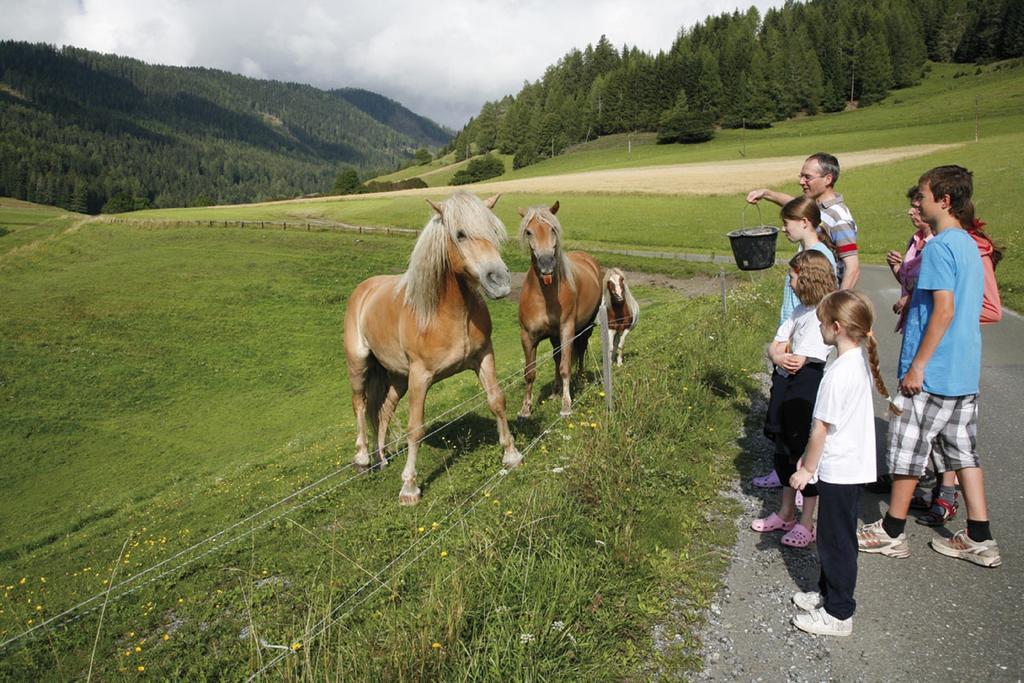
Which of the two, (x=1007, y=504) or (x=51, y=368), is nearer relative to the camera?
(x=1007, y=504)

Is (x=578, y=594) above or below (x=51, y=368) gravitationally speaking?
above

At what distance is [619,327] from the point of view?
38.0ft

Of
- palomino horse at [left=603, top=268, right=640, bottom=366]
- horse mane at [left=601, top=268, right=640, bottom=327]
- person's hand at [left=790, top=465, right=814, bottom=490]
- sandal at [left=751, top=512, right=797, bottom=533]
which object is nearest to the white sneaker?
person's hand at [left=790, top=465, right=814, bottom=490]

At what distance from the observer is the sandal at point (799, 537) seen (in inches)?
168

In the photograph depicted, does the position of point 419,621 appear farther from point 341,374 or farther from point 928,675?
point 341,374

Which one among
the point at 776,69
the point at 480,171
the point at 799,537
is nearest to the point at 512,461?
the point at 799,537

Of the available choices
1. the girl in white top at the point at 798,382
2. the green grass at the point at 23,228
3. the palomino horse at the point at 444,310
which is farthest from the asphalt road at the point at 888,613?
the green grass at the point at 23,228

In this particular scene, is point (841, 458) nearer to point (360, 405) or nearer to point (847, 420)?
point (847, 420)

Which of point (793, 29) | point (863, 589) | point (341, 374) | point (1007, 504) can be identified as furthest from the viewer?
point (793, 29)

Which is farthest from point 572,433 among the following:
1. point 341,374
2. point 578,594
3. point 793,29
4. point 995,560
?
point 793,29

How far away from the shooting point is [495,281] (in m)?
5.22

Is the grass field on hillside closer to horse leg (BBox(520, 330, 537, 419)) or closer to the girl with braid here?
horse leg (BBox(520, 330, 537, 419))

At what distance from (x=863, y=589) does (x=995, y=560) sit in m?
0.91

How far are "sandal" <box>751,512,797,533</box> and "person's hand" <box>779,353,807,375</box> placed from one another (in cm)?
113
